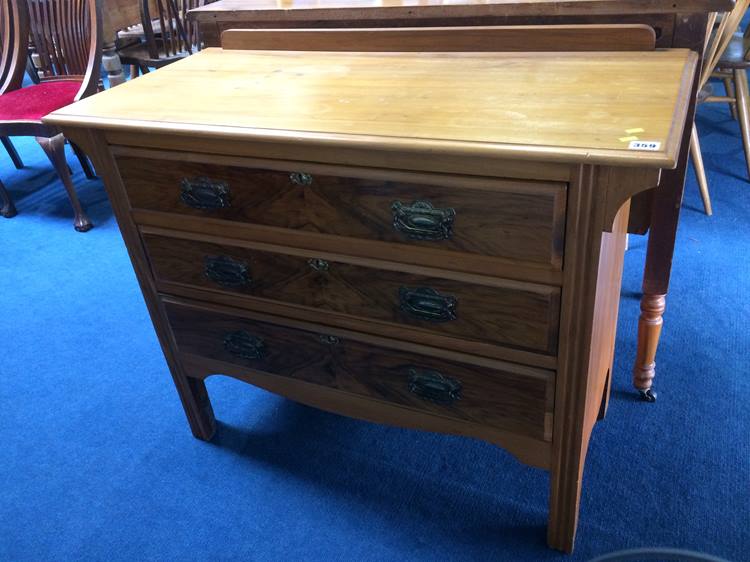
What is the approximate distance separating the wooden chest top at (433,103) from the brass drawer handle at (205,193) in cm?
10

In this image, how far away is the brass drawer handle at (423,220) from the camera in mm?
875

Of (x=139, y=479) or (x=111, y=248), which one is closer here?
(x=139, y=479)

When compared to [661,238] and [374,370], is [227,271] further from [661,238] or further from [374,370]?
[661,238]

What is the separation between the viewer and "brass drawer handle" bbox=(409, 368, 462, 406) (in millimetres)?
1045

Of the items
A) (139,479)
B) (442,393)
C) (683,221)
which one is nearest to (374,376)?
(442,393)

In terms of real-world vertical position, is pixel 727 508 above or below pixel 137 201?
below

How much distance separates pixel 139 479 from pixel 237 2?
3.39 ft

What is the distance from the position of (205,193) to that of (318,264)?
0.70 ft

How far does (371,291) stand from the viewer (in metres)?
→ 1.01

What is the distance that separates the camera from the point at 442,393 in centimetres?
106

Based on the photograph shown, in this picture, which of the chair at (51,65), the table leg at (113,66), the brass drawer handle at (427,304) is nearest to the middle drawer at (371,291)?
the brass drawer handle at (427,304)

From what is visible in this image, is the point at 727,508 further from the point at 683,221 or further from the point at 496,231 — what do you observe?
the point at 683,221

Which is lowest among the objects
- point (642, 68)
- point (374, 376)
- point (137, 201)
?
point (374, 376)

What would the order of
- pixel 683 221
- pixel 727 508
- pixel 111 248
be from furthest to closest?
pixel 111 248
pixel 683 221
pixel 727 508
